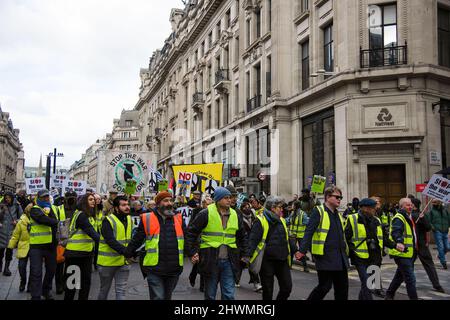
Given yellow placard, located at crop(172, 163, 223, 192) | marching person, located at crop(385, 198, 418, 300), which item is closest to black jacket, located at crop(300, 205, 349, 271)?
marching person, located at crop(385, 198, 418, 300)

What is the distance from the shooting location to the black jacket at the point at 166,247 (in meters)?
5.84

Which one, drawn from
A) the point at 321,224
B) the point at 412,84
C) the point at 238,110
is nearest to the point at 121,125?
the point at 238,110

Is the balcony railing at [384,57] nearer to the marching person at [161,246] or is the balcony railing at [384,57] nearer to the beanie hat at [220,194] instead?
the beanie hat at [220,194]

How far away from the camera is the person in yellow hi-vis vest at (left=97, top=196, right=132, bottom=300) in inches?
252

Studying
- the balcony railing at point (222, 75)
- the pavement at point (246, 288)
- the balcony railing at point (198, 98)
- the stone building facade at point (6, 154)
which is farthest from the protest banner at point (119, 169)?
the stone building facade at point (6, 154)

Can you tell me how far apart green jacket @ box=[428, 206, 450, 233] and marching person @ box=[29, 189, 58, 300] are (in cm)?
969

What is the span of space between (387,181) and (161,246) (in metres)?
15.6

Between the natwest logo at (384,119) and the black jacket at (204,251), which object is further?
the natwest logo at (384,119)

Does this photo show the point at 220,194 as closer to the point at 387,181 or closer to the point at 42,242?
the point at 42,242

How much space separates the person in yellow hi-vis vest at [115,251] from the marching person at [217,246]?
0.95m

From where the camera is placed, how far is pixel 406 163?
19.1 meters

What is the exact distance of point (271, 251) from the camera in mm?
7059

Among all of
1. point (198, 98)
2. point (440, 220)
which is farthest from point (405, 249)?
point (198, 98)
